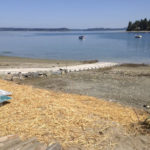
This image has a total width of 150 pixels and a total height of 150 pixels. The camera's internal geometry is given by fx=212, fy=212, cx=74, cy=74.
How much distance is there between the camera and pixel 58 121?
3.95 m

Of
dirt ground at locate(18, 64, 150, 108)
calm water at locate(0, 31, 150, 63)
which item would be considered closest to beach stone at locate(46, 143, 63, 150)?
dirt ground at locate(18, 64, 150, 108)

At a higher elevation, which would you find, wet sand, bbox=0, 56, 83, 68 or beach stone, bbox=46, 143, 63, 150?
beach stone, bbox=46, 143, 63, 150

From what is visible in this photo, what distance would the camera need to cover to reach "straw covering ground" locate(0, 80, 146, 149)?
11.4 feet

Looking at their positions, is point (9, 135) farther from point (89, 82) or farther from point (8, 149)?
point (89, 82)

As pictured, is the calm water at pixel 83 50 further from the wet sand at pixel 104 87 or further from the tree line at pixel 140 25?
the tree line at pixel 140 25

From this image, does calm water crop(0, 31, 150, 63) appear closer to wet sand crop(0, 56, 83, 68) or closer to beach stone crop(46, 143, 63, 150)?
wet sand crop(0, 56, 83, 68)

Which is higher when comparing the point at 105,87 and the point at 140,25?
the point at 140,25

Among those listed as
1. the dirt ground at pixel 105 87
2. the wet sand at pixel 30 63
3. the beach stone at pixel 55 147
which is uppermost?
the beach stone at pixel 55 147

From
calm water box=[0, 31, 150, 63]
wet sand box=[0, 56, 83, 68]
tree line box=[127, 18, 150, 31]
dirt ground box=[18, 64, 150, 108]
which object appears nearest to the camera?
dirt ground box=[18, 64, 150, 108]

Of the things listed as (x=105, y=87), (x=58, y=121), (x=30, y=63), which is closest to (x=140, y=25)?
(x=30, y=63)

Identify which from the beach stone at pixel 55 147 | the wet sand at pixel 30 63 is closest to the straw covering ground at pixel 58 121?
the beach stone at pixel 55 147

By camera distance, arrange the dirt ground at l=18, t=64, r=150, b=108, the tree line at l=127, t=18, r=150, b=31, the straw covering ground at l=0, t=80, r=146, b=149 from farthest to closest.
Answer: the tree line at l=127, t=18, r=150, b=31
the dirt ground at l=18, t=64, r=150, b=108
the straw covering ground at l=0, t=80, r=146, b=149

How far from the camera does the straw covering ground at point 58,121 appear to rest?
347cm

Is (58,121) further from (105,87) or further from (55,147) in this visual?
(105,87)
